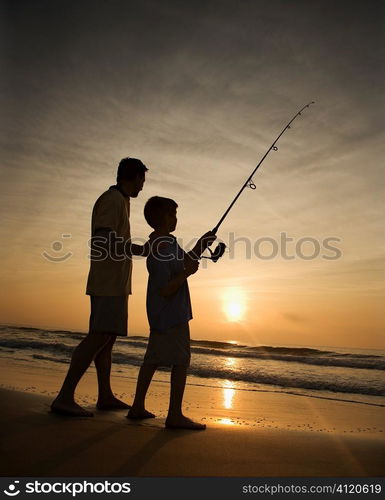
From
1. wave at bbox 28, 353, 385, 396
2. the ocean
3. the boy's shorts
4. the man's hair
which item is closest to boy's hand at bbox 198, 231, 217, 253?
the boy's shorts

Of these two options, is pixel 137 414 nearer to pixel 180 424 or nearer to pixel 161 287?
pixel 180 424

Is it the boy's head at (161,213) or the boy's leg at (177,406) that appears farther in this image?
the boy's head at (161,213)

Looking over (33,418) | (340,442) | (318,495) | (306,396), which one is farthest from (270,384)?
(318,495)

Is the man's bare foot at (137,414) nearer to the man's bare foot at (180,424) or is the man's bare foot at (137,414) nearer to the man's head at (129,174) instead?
the man's bare foot at (180,424)

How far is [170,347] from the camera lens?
296cm

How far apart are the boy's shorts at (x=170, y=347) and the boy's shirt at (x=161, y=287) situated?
40 mm

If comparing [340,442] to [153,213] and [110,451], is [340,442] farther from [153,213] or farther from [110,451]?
[153,213]

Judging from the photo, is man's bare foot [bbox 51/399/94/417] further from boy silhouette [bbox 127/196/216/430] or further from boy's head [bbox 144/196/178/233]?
boy's head [bbox 144/196/178/233]

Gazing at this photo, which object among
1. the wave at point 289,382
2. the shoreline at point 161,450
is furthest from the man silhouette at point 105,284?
the wave at point 289,382

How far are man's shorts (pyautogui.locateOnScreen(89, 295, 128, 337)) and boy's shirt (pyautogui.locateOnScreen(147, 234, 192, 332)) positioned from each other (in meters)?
0.22

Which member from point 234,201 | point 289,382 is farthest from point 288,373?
point 234,201

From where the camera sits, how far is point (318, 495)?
1.85 metres

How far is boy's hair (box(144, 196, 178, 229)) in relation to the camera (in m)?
3.15

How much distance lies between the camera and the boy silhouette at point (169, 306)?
2920 mm
